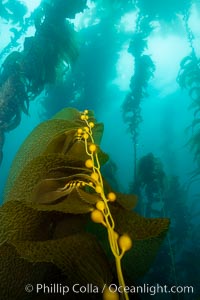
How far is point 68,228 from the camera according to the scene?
884 mm

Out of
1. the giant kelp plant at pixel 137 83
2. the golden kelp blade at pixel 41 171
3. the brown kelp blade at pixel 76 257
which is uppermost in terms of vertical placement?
the giant kelp plant at pixel 137 83

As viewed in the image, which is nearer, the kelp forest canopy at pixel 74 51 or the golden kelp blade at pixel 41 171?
the golden kelp blade at pixel 41 171

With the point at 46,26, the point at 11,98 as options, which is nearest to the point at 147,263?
the point at 11,98

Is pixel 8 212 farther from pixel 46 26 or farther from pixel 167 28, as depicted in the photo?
pixel 167 28

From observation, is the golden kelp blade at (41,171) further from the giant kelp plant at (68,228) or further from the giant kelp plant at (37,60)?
the giant kelp plant at (37,60)

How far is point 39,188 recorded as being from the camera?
0.83m

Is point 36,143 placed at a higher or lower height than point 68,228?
higher

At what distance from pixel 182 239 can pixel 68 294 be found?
8.26 metres

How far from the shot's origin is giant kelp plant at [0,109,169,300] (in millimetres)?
693

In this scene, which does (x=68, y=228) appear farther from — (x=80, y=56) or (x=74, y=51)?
(x=80, y=56)

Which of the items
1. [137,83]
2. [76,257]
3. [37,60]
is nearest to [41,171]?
[76,257]

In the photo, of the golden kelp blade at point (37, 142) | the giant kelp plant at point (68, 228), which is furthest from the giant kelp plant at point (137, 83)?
the giant kelp plant at point (68, 228)

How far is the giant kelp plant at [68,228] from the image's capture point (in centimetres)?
69

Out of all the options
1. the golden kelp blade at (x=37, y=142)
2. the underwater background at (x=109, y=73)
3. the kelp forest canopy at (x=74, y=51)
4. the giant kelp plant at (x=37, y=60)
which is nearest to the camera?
the golden kelp blade at (x=37, y=142)
